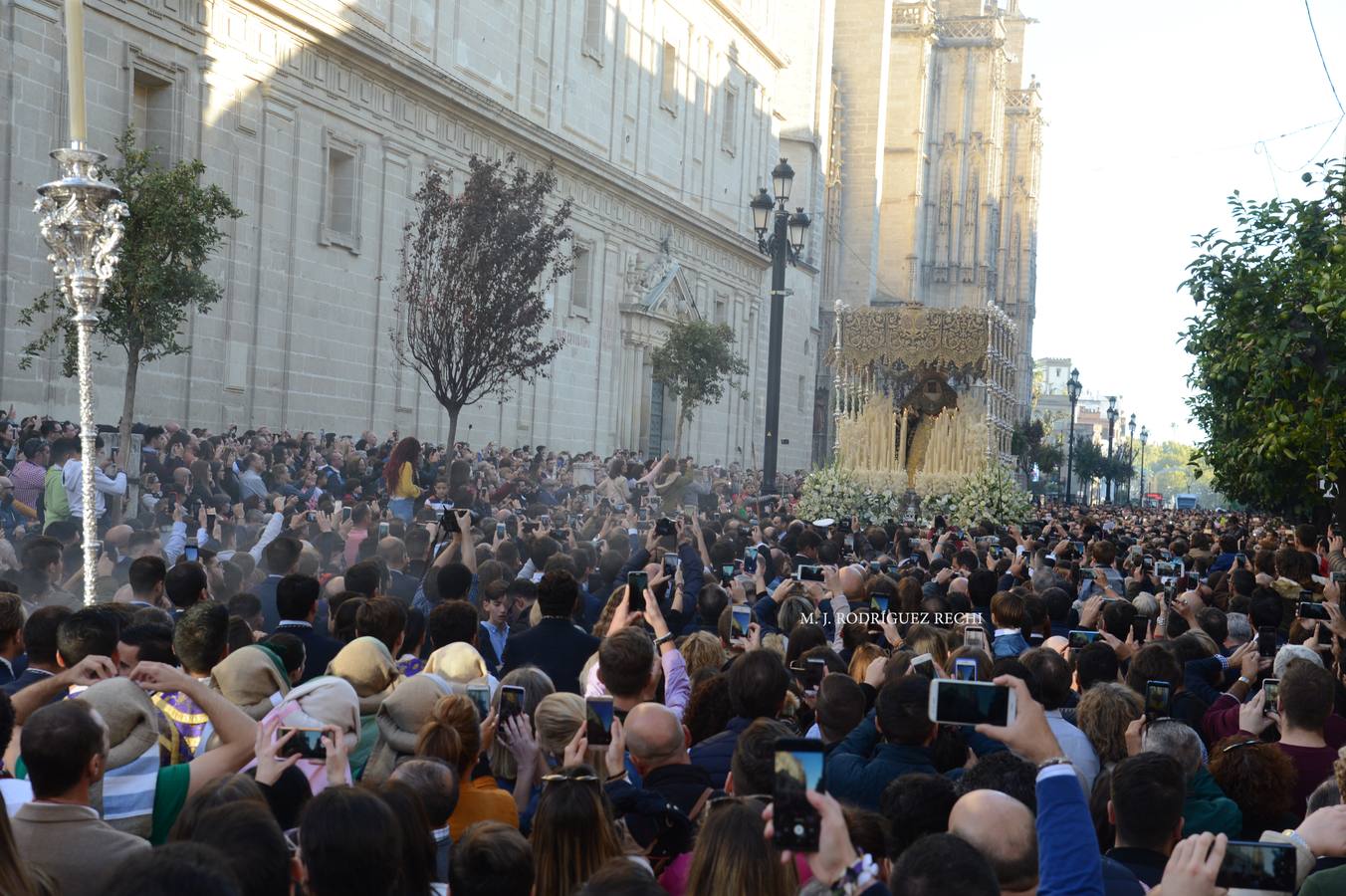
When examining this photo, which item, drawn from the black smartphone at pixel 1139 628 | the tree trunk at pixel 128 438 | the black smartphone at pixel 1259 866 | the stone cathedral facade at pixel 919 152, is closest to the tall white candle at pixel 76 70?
the black smartphone at pixel 1139 628

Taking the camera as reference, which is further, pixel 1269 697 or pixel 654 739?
pixel 1269 697

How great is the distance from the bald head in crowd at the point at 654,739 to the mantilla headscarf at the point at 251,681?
1.30 meters

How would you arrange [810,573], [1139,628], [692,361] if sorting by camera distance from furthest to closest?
Result: [692,361] → [810,573] → [1139,628]

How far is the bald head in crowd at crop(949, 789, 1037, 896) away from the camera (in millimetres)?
3809

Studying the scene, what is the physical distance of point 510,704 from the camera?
16.9 ft

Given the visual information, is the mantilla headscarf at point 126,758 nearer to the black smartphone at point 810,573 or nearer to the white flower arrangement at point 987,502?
the black smartphone at point 810,573

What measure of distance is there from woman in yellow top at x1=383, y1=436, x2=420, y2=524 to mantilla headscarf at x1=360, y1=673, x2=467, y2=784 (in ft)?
40.6

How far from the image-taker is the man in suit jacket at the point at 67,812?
3758 millimetres

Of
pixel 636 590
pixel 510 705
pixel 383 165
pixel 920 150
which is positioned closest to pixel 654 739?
pixel 510 705

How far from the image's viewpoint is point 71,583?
1110cm

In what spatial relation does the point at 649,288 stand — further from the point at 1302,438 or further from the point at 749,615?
the point at 749,615

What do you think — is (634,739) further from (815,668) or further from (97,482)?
(97,482)

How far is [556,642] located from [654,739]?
2529mm

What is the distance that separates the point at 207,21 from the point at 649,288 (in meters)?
19.2
